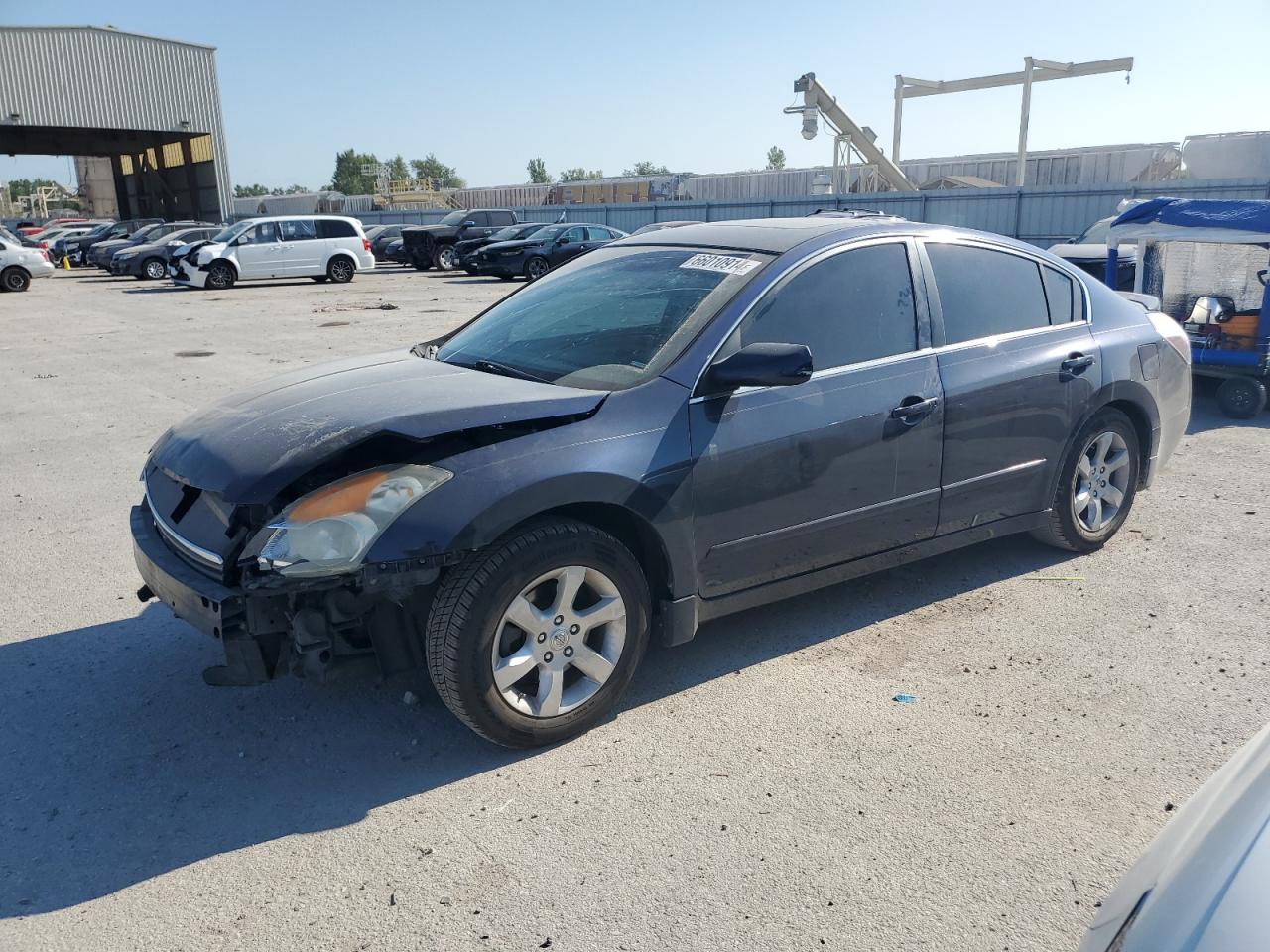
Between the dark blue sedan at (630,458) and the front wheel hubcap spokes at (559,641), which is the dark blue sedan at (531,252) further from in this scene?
the front wheel hubcap spokes at (559,641)

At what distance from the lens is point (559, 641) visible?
136 inches

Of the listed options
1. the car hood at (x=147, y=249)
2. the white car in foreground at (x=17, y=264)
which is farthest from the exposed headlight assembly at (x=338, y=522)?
the car hood at (x=147, y=249)

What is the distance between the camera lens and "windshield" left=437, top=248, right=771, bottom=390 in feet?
12.7

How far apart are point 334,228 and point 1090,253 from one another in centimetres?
1961

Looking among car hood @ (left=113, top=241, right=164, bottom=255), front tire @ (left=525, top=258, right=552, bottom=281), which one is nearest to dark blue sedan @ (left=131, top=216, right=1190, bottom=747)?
front tire @ (left=525, top=258, right=552, bottom=281)

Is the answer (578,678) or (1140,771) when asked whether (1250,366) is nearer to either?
(1140,771)

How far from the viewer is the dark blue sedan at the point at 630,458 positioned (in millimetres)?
3223

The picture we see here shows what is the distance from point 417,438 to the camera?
3256mm

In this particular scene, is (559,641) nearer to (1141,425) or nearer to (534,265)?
(1141,425)

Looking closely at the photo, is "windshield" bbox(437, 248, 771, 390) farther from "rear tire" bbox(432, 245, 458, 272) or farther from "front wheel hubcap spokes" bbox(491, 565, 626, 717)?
"rear tire" bbox(432, 245, 458, 272)

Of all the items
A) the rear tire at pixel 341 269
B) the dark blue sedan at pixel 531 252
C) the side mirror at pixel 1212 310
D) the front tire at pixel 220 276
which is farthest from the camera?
the dark blue sedan at pixel 531 252

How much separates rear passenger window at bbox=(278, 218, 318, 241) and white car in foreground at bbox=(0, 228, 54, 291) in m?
6.24

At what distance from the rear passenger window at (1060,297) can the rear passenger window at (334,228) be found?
23.6 meters

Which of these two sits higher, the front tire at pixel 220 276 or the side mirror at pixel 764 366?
the side mirror at pixel 764 366
